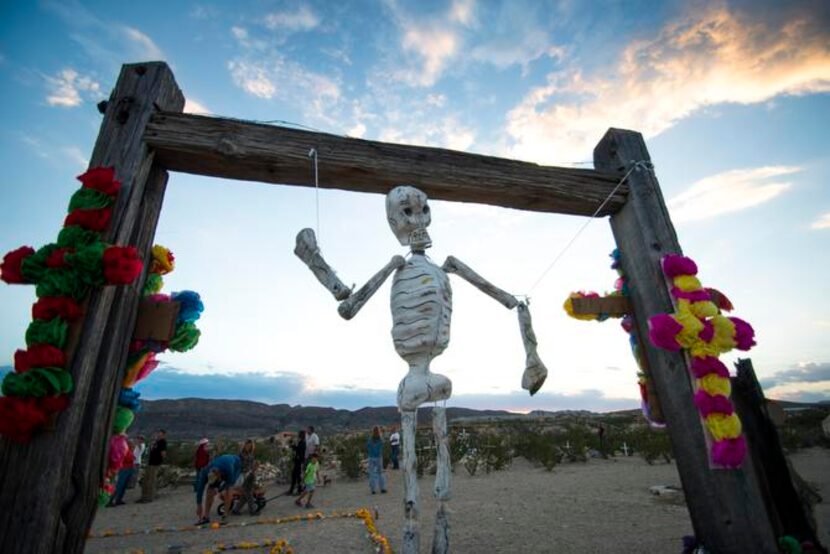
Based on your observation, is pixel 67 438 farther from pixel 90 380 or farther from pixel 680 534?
pixel 680 534

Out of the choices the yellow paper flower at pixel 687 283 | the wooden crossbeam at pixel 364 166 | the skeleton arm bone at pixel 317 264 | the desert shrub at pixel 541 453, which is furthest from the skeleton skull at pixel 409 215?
the desert shrub at pixel 541 453

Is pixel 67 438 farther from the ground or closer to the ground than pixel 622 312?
closer to the ground

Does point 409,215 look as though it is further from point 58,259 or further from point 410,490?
point 58,259

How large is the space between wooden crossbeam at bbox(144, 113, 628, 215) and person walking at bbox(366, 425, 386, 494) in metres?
7.70

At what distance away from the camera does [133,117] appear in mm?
2945

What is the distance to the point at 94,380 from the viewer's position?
8.04 feet

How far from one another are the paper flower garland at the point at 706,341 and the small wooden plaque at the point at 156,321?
3477mm

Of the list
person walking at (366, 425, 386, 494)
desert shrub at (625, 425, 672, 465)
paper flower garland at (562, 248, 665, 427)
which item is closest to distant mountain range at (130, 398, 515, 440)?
desert shrub at (625, 425, 672, 465)

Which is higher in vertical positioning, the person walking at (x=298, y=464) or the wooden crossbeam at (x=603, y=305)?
the wooden crossbeam at (x=603, y=305)

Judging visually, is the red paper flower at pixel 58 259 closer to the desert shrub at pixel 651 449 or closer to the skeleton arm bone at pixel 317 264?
the skeleton arm bone at pixel 317 264

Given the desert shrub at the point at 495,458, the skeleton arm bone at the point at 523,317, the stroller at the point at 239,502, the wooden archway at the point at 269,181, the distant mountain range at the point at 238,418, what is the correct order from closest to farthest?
the wooden archway at the point at 269,181
the skeleton arm bone at the point at 523,317
the stroller at the point at 239,502
the desert shrub at the point at 495,458
the distant mountain range at the point at 238,418

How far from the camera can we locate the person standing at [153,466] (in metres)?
9.90

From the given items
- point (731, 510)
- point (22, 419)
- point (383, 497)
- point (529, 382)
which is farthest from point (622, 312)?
point (383, 497)

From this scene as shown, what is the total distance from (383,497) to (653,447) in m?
10.3
